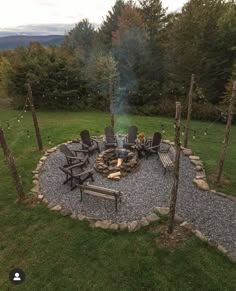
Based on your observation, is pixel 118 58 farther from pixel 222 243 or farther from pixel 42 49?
pixel 222 243

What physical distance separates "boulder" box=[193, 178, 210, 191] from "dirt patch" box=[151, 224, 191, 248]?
2137 millimetres

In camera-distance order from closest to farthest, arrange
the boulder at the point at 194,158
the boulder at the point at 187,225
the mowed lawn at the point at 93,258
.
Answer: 1. the mowed lawn at the point at 93,258
2. the boulder at the point at 187,225
3. the boulder at the point at 194,158

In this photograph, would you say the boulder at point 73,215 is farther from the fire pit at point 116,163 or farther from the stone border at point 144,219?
the fire pit at point 116,163

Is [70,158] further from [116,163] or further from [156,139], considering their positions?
[156,139]

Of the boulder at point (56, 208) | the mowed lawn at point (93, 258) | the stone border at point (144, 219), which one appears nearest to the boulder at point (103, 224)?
the stone border at point (144, 219)

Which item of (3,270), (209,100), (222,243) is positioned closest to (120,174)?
(222,243)

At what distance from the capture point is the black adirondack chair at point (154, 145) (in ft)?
33.3

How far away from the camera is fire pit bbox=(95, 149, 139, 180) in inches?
348

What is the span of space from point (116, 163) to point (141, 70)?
1376 centimetres

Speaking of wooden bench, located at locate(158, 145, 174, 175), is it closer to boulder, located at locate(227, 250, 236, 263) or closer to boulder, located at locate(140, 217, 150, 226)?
boulder, located at locate(140, 217, 150, 226)

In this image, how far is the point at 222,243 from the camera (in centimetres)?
552

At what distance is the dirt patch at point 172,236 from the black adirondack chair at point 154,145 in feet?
14.8

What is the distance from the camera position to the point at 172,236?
18.8ft

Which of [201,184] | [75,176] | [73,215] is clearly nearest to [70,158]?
[75,176]
